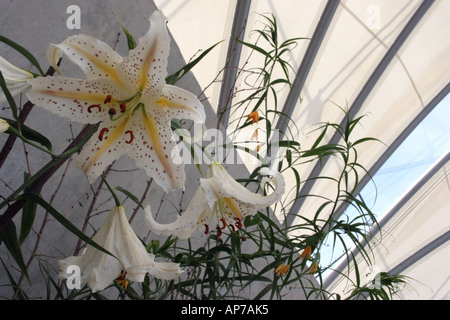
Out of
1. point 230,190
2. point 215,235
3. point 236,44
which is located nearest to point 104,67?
point 230,190

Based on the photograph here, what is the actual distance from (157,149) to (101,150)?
11 centimetres

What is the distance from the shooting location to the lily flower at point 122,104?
36.2 inches

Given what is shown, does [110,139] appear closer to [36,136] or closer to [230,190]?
[36,136]

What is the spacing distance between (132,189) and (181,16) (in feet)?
7.96

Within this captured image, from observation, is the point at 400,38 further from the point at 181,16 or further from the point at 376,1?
the point at 181,16

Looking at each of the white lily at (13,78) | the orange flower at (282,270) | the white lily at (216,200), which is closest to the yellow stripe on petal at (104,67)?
the white lily at (13,78)

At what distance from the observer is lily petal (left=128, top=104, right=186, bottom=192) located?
0.98 metres

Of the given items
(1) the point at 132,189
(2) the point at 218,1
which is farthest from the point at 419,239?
(1) the point at 132,189

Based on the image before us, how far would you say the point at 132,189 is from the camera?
2557 mm

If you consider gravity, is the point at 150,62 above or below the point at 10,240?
above

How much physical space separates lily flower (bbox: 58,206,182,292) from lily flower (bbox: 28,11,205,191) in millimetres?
149

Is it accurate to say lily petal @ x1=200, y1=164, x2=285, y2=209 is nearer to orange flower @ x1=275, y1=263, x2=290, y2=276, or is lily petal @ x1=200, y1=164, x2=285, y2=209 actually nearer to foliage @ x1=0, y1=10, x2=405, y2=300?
foliage @ x1=0, y1=10, x2=405, y2=300

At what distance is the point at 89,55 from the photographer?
0.92 metres
